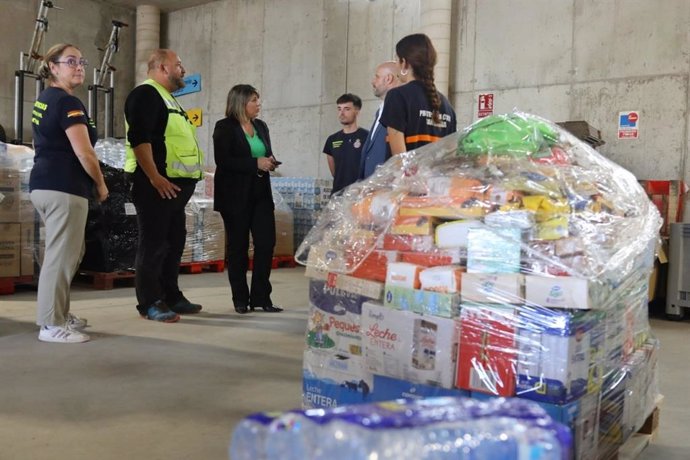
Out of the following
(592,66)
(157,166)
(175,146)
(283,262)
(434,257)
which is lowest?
(283,262)

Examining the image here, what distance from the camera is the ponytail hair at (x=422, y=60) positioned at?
113 inches

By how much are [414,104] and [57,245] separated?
6.26 feet

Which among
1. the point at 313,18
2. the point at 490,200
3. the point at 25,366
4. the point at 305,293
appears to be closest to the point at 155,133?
the point at 25,366

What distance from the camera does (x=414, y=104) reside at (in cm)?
280

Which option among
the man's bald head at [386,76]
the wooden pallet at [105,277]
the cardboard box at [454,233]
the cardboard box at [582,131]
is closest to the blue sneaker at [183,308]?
the wooden pallet at [105,277]

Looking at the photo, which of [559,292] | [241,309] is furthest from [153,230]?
[559,292]

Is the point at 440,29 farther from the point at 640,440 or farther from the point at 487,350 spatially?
the point at 487,350

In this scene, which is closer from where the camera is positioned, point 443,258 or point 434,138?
point 443,258

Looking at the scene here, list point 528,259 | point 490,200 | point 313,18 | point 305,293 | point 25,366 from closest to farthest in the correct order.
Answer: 1. point 528,259
2. point 490,200
3. point 25,366
4. point 305,293
5. point 313,18

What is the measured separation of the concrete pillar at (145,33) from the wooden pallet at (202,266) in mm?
4661

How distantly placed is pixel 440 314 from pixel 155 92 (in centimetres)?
261

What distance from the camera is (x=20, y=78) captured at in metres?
7.76

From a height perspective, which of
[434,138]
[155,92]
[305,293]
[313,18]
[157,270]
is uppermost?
[313,18]

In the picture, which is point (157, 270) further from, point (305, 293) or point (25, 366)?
point (305, 293)
